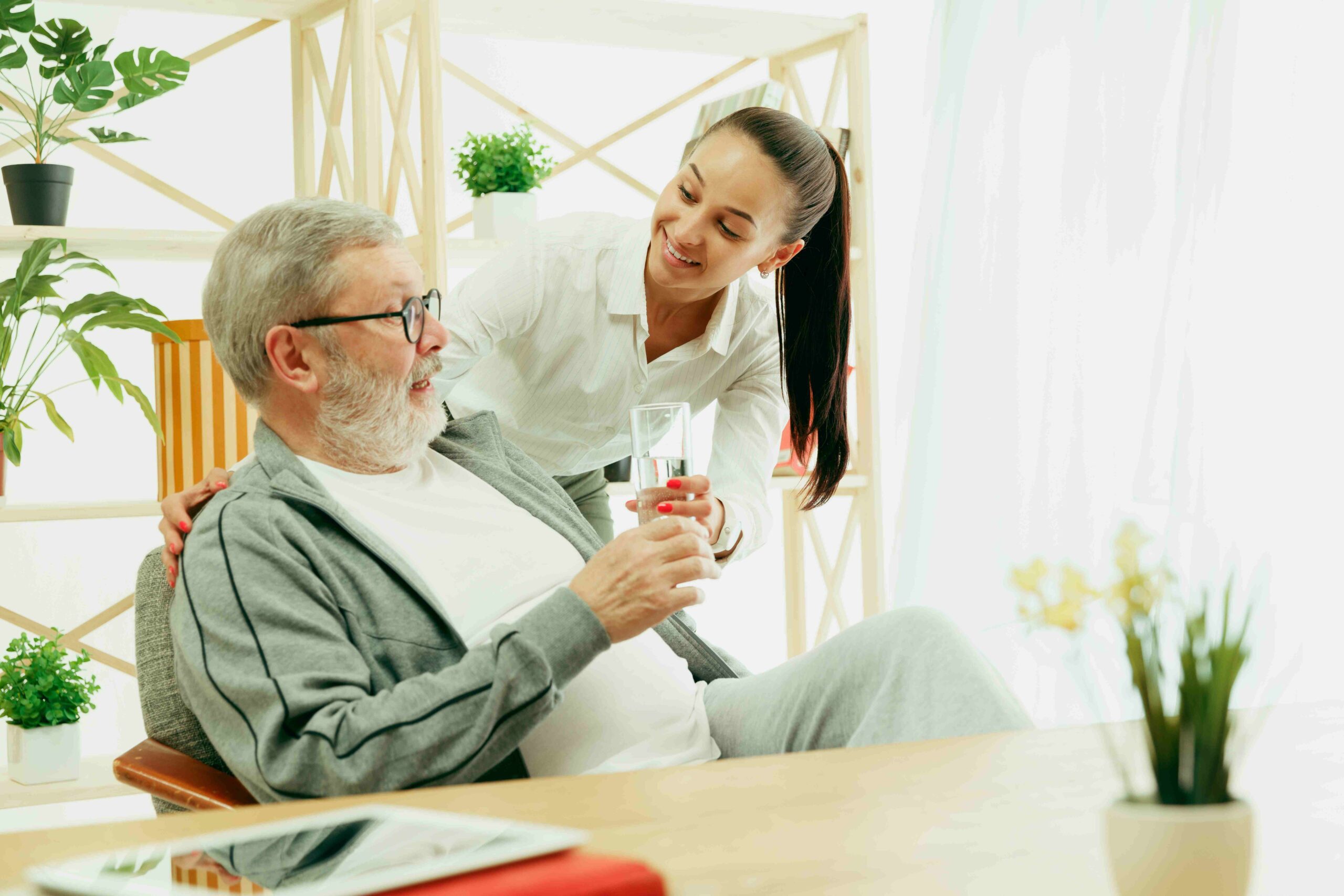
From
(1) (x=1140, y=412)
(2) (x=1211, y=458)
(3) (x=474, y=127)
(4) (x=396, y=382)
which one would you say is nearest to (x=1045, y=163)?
(1) (x=1140, y=412)

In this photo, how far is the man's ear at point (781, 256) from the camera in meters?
2.06

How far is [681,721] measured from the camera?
1.50 m

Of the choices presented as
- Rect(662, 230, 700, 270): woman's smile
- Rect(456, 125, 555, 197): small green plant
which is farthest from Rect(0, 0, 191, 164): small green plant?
Rect(662, 230, 700, 270): woman's smile

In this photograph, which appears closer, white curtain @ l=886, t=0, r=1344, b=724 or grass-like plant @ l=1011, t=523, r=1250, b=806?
grass-like plant @ l=1011, t=523, r=1250, b=806

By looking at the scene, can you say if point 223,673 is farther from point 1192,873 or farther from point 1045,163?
point 1045,163

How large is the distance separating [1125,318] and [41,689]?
2.37 meters

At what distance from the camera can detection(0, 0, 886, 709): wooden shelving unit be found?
2.62 meters

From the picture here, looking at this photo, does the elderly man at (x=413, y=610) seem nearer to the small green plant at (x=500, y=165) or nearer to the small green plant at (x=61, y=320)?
the small green plant at (x=61, y=320)

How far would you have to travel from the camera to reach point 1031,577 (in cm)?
55

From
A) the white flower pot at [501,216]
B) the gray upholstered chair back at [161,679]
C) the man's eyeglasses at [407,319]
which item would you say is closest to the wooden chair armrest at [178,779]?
the gray upholstered chair back at [161,679]

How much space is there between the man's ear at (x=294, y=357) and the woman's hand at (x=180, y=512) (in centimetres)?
13

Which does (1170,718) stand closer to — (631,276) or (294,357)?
(294,357)

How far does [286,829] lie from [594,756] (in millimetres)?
680

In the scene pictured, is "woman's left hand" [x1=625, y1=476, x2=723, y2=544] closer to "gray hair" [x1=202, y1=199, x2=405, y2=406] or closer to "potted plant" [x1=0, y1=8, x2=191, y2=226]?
"gray hair" [x1=202, y1=199, x2=405, y2=406]
